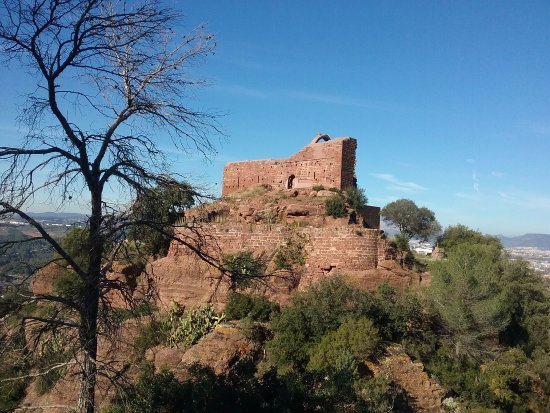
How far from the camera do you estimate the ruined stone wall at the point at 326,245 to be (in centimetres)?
1616

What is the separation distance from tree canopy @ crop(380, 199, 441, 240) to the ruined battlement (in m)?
19.2

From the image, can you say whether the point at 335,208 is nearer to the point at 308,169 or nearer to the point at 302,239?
the point at 302,239

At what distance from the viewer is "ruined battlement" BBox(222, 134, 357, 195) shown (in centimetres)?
2147

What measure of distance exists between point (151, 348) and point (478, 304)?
11.3 m

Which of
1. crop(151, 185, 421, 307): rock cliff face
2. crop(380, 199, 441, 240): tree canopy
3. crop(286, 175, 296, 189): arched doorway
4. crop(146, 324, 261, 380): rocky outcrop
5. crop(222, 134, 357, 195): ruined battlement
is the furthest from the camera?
crop(380, 199, 441, 240): tree canopy

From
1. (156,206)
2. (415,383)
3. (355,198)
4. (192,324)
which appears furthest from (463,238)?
(156,206)

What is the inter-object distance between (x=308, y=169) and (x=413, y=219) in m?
20.8

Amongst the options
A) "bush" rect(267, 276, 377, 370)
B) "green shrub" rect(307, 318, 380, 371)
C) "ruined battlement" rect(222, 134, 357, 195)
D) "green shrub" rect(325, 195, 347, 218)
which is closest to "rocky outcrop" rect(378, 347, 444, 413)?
"green shrub" rect(307, 318, 380, 371)

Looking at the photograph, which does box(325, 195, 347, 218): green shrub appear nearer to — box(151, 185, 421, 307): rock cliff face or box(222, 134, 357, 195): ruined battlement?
box(151, 185, 421, 307): rock cliff face

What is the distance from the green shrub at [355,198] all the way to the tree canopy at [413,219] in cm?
2015

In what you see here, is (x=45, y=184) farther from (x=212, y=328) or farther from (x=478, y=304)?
(x=478, y=304)

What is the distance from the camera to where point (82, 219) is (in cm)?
492

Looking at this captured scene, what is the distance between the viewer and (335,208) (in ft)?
61.5

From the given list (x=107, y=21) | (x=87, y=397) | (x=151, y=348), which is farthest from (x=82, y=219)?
(x=151, y=348)
